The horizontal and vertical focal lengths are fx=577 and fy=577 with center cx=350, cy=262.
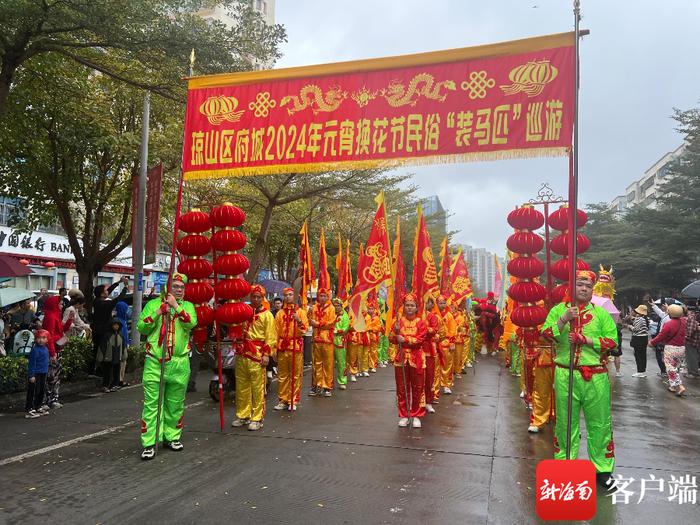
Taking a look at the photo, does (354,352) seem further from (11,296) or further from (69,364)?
(11,296)

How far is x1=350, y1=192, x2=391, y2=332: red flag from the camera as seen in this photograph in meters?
7.38

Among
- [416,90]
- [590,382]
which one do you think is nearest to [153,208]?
[416,90]

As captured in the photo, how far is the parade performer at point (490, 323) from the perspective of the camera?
18.9 metres

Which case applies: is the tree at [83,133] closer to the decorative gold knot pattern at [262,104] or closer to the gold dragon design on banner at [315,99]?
the decorative gold knot pattern at [262,104]

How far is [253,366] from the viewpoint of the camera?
6.94 meters

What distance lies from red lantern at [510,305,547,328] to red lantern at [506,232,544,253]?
68 centimetres

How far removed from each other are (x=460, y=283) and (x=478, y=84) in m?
8.61

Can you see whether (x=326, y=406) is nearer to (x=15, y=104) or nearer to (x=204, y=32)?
(x=204, y=32)

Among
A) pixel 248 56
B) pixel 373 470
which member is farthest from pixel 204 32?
pixel 373 470

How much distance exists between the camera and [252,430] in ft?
22.4

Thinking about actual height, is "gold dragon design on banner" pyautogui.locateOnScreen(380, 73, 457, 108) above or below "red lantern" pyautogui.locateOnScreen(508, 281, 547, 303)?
above

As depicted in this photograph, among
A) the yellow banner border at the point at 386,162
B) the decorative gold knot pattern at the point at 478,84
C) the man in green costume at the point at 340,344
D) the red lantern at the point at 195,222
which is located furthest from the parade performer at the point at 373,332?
the decorative gold knot pattern at the point at 478,84

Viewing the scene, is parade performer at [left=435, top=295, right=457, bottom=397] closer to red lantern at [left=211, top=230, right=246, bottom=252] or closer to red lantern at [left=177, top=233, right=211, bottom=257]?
red lantern at [left=211, top=230, right=246, bottom=252]

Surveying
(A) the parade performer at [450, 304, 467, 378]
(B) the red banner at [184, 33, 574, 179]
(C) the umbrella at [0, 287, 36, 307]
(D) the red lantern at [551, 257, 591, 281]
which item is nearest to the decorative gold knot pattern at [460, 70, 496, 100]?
(B) the red banner at [184, 33, 574, 179]
